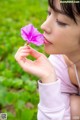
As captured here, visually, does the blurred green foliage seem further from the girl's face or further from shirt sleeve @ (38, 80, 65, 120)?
the girl's face

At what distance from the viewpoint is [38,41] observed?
160 cm

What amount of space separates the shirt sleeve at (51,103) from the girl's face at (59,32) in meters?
0.15

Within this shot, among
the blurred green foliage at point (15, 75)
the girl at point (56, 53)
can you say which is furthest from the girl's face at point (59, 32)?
the blurred green foliage at point (15, 75)

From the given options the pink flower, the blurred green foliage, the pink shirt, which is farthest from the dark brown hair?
the blurred green foliage

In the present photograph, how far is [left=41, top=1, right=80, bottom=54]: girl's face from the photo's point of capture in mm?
1546

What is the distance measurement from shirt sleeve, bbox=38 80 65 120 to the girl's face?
0.49 ft

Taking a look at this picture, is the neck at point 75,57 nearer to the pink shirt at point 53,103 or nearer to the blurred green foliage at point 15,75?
the pink shirt at point 53,103

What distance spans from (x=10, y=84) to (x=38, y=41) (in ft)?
2.74

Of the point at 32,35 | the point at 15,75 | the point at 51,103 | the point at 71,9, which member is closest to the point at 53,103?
the point at 51,103

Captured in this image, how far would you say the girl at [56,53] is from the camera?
154 cm

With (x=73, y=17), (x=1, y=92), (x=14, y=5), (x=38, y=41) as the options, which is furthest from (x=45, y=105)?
(x=14, y=5)

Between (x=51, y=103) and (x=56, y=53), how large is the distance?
0.21 m

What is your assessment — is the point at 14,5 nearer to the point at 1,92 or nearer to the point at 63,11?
the point at 1,92

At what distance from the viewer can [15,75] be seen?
8.50 ft
